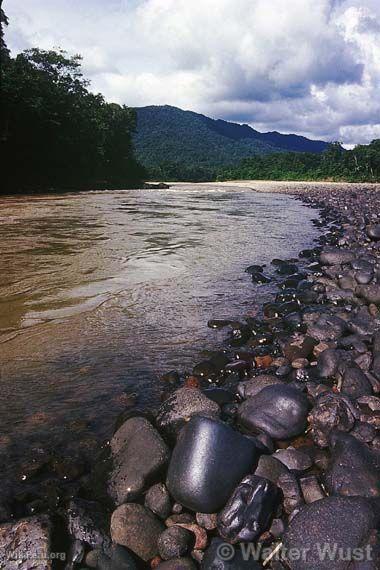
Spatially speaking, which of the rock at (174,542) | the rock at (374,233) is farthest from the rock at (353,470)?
the rock at (374,233)

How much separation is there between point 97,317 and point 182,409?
2.77 m

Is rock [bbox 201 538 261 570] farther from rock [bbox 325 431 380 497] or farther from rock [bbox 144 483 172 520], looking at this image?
rock [bbox 325 431 380 497]

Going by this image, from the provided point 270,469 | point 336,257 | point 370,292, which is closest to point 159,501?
point 270,469

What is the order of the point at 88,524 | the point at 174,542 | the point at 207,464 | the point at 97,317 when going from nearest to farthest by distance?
1. the point at 174,542
2. the point at 88,524
3. the point at 207,464
4. the point at 97,317

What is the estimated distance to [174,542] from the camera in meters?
2.22

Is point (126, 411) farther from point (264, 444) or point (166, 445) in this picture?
point (264, 444)

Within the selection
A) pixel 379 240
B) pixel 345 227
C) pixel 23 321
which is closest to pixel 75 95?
pixel 345 227

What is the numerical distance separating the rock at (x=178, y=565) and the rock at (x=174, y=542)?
2.3 inches

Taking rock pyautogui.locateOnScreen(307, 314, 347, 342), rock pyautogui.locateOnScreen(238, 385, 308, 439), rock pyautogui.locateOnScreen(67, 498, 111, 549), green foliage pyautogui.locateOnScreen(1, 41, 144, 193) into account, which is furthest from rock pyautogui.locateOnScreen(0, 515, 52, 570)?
green foliage pyautogui.locateOnScreen(1, 41, 144, 193)

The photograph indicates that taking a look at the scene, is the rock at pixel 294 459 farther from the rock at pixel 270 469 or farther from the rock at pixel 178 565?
the rock at pixel 178 565

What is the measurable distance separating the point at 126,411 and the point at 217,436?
46.4 inches

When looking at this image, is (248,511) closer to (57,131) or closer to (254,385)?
(254,385)

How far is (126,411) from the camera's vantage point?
348 cm

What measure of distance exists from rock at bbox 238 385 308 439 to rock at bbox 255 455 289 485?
46cm
